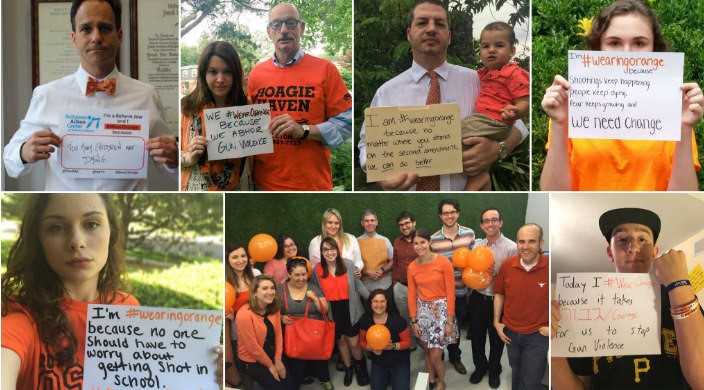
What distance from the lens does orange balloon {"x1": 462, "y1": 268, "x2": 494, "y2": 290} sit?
3.26 meters

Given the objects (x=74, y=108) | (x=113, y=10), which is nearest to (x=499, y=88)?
(x=113, y=10)

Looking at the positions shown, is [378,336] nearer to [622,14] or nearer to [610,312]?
[610,312]

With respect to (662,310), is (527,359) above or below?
below

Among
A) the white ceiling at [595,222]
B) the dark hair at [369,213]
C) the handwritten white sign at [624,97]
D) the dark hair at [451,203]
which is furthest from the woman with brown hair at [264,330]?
the handwritten white sign at [624,97]

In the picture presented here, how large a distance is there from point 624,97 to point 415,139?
90 cm

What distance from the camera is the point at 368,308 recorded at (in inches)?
130

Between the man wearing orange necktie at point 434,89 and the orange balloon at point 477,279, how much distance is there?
37 centimetres

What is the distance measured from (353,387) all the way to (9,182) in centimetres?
186

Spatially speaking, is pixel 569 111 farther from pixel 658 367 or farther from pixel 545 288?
pixel 658 367

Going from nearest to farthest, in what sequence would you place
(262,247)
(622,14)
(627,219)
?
(622,14)
(627,219)
(262,247)

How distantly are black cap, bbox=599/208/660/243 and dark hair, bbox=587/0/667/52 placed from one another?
2.25ft

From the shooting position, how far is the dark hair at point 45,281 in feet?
11.1

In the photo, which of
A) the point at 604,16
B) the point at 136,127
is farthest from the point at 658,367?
the point at 136,127

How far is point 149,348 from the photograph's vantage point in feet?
11.2
